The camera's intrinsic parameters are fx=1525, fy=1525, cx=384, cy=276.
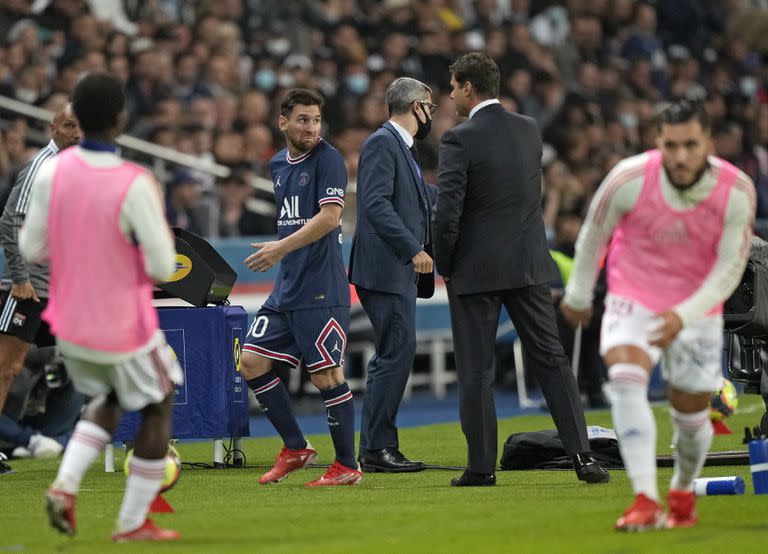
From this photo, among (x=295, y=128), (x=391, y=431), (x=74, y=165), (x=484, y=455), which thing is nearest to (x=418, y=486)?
(x=484, y=455)

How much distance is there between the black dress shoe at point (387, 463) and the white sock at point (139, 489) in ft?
11.2

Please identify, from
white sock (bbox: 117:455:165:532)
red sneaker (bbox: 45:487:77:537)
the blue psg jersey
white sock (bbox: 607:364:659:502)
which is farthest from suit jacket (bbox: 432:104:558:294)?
red sneaker (bbox: 45:487:77:537)

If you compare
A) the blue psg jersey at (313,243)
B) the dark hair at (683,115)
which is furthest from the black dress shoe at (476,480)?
the dark hair at (683,115)

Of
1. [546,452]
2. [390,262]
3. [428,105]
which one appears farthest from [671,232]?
[428,105]

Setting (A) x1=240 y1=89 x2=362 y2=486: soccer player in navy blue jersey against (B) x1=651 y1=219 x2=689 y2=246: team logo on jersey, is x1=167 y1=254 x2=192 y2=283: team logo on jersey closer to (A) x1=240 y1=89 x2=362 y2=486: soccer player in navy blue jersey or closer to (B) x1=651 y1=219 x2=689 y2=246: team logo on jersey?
(A) x1=240 y1=89 x2=362 y2=486: soccer player in navy blue jersey

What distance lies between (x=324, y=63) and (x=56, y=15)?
3278mm

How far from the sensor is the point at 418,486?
27.5 ft

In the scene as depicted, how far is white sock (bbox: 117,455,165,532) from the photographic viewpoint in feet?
19.8

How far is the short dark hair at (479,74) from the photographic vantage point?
8.27m

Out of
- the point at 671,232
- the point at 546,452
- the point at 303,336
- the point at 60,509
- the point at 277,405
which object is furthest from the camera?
the point at 546,452

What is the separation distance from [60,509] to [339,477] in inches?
111

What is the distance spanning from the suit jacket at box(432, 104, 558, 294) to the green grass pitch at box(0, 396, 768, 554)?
115 cm

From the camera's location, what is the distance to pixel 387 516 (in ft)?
22.4

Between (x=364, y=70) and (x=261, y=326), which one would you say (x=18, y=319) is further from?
(x=364, y=70)
